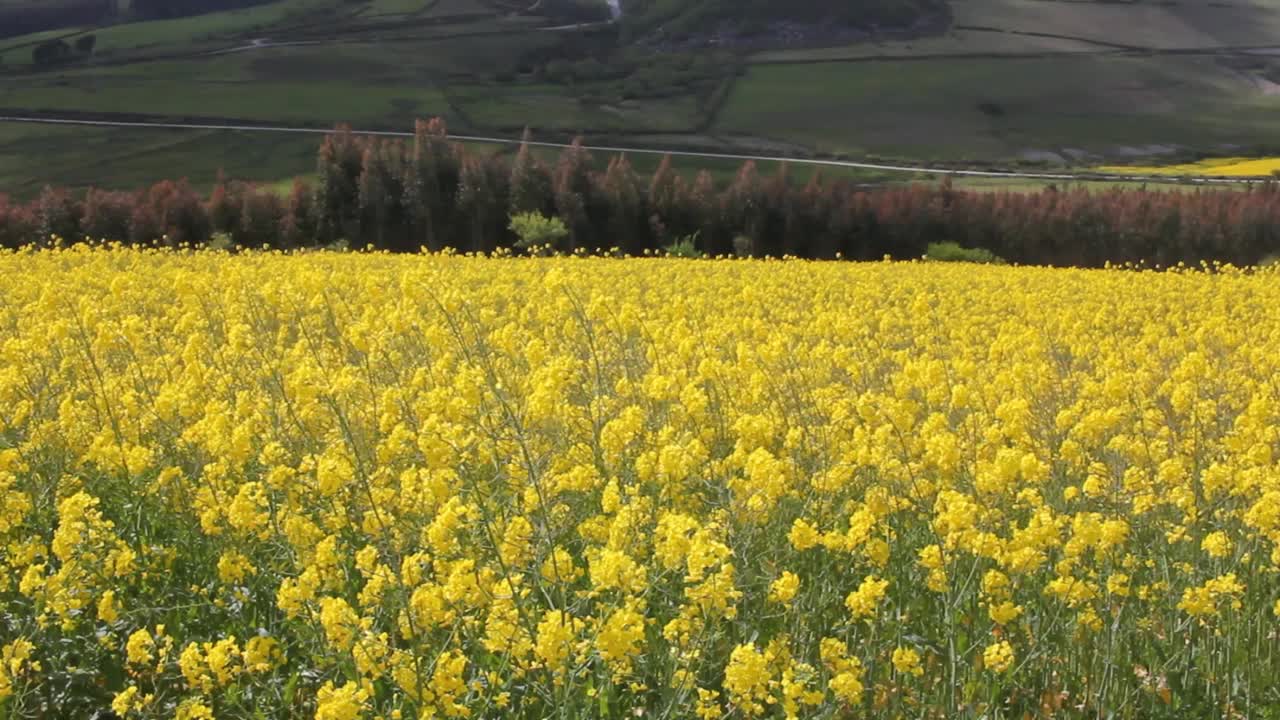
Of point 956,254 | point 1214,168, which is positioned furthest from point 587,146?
point 956,254

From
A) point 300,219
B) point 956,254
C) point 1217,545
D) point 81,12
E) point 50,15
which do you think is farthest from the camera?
point 81,12

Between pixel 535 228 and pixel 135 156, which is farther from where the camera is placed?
pixel 135 156

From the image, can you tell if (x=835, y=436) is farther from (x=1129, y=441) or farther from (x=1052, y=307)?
(x=1052, y=307)

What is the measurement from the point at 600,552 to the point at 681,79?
4281 inches

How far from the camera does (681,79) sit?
10900 cm

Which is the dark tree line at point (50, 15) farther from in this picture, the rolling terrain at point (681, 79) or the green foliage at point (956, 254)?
the green foliage at point (956, 254)

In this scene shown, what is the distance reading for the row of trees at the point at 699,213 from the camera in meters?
Result: 39.0

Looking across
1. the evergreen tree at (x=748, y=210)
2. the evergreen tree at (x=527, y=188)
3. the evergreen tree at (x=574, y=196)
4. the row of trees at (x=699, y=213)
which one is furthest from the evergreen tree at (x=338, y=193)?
the evergreen tree at (x=748, y=210)

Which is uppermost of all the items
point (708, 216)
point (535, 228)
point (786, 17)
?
point (786, 17)

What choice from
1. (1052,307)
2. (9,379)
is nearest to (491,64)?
(1052,307)

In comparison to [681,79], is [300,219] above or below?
above

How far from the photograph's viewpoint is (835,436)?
6.64m

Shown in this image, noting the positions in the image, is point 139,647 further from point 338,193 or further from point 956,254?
point 956,254

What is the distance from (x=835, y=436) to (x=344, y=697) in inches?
155
